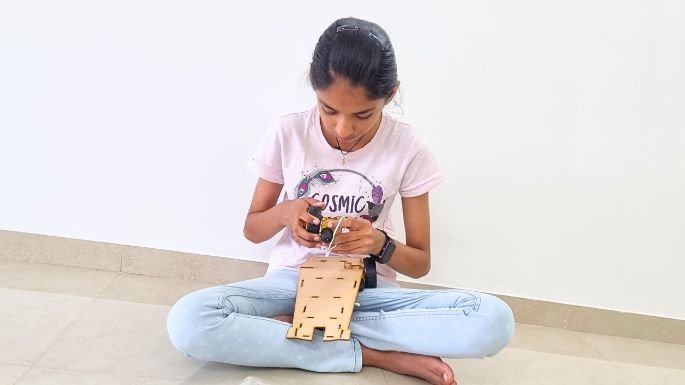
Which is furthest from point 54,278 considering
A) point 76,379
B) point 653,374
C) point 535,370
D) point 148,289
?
point 653,374

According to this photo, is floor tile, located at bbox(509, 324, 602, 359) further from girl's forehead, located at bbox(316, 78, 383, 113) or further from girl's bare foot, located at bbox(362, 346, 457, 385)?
girl's forehead, located at bbox(316, 78, 383, 113)

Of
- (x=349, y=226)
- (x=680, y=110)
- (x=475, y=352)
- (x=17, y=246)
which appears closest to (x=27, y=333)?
(x=17, y=246)

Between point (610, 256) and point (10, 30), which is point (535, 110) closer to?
point (610, 256)

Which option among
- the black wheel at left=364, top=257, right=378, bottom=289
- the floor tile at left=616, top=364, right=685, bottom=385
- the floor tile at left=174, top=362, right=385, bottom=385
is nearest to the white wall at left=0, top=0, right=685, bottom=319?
the floor tile at left=616, top=364, right=685, bottom=385

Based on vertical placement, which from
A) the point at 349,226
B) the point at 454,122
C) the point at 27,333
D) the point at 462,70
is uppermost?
the point at 462,70

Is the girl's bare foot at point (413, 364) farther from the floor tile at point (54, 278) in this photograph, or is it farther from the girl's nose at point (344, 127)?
the floor tile at point (54, 278)

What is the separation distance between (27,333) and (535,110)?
114 centimetres

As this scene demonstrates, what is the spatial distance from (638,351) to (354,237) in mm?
832

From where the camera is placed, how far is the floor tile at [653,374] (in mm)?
1411

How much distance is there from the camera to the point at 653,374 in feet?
4.75

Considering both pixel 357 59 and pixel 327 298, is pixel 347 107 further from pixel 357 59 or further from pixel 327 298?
pixel 327 298

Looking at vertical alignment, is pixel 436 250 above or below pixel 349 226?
below

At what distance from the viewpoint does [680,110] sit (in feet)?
5.06

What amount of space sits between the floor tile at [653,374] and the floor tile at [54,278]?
1156mm
